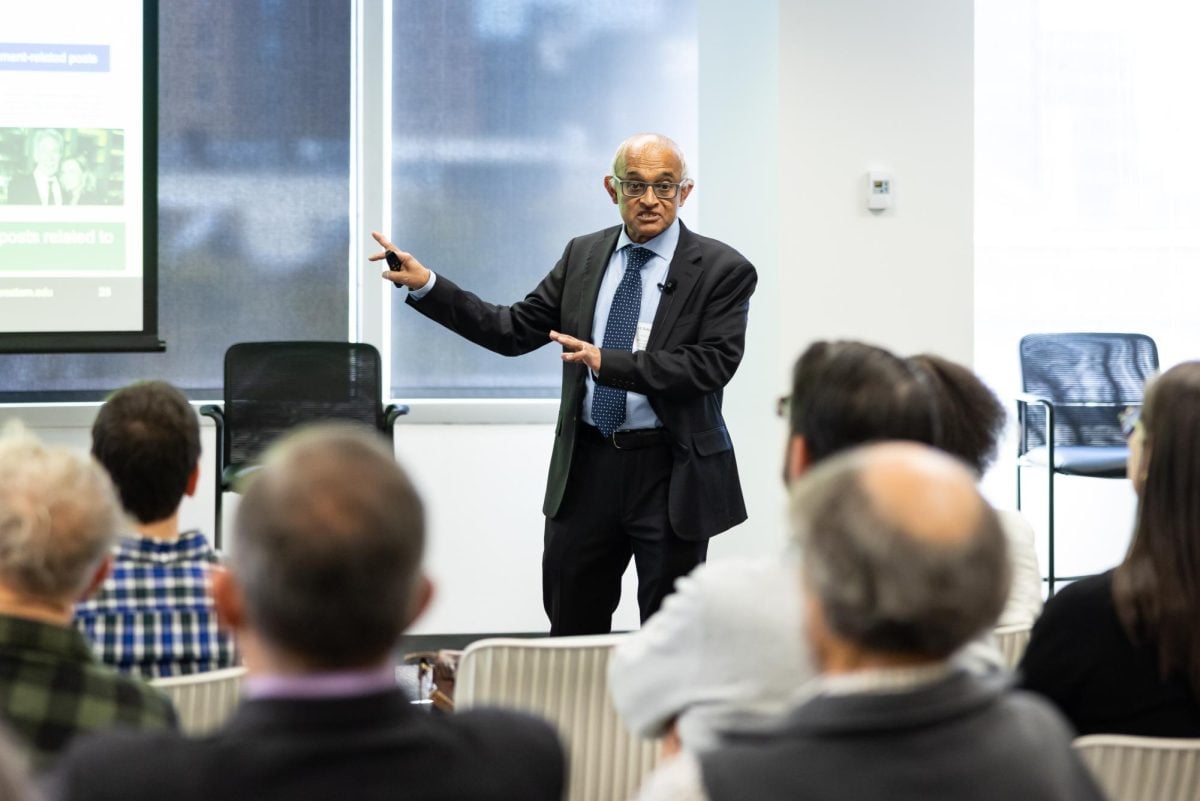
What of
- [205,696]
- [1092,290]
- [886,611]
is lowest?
[205,696]

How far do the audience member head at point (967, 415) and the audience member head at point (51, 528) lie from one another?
1.22 meters

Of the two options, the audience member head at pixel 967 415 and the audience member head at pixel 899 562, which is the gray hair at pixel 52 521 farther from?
the audience member head at pixel 967 415

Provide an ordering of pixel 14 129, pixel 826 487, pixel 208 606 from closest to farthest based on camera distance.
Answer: pixel 826 487 < pixel 208 606 < pixel 14 129

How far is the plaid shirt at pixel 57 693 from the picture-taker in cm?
139

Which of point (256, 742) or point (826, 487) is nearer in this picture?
point (256, 742)

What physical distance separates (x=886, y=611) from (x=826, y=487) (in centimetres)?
11

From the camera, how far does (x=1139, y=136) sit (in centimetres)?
594

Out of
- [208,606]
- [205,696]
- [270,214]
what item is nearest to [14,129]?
[270,214]

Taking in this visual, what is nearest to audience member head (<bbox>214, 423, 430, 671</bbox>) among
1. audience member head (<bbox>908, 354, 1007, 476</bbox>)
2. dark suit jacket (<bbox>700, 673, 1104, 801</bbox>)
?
dark suit jacket (<bbox>700, 673, 1104, 801</bbox>)

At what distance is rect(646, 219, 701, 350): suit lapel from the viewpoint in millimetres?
3668

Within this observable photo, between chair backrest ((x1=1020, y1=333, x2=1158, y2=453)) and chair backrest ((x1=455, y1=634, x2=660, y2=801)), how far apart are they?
3.74 m

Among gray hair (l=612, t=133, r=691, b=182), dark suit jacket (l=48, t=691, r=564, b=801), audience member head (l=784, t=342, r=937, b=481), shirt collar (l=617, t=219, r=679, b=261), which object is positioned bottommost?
dark suit jacket (l=48, t=691, r=564, b=801)

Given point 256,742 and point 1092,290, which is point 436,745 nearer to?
point 256,742

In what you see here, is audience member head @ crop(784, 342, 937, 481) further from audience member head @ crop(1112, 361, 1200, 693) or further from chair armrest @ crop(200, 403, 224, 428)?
chair armrest @ crop(200, 403, 224, 428)
